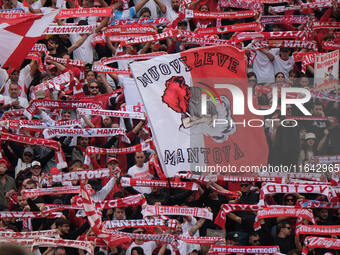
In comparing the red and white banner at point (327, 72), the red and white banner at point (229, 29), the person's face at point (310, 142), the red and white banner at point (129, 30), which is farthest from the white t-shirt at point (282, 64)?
the red and white banner at point (129, 30)

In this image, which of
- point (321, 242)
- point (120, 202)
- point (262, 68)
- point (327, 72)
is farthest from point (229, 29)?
point (321, 242)

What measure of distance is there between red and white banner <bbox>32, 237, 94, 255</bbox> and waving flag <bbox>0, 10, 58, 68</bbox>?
2.22 m

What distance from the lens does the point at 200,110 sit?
27.6 ft

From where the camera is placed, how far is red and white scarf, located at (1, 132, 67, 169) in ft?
37.7

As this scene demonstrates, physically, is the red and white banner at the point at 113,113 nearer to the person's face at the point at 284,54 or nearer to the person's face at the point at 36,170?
the person's face at the point at 36,170

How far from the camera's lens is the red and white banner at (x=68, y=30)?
1345 centimetres

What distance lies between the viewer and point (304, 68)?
12.6m

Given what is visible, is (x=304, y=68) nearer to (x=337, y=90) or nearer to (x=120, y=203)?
(x=337, y=90)

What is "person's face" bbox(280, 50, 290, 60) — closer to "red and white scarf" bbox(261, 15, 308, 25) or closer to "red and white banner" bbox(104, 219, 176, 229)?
"red and white scarf" bbox(261, 15, 308, 25)

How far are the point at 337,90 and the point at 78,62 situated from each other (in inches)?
184

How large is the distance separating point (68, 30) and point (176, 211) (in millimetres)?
5051

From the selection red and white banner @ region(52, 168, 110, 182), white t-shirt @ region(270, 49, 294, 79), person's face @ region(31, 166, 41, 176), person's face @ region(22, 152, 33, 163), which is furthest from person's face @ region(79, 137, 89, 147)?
white t-shirt @ region(270, 49, 294, 79)

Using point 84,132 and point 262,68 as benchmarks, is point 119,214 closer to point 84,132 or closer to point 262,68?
point 84,132

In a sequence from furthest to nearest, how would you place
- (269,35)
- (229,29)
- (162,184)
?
(229,29) < (269,35) < (162,184)
